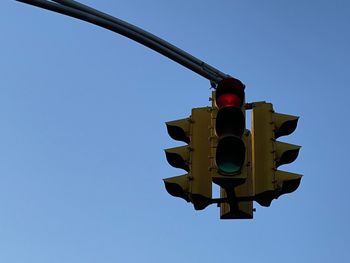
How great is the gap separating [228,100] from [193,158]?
0.51m

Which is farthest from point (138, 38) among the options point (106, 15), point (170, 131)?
point (170, 131)

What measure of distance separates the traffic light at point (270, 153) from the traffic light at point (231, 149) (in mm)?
87

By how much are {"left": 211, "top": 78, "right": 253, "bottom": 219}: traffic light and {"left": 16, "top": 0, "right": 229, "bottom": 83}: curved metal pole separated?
47 cm

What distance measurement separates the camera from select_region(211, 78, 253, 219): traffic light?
522 cm

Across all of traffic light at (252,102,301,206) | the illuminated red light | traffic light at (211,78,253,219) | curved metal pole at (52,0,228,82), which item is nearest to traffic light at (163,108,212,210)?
traffic light at (211,78,253,219)

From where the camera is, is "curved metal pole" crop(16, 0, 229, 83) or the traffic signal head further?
"curved metal pole" crop(16, 0, 229, 83)

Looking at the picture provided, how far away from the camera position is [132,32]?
5.91 m

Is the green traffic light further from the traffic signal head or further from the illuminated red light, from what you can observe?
the illuminated red light

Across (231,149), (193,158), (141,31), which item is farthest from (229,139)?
(141,31)

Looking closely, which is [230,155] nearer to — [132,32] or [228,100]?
[228,100]

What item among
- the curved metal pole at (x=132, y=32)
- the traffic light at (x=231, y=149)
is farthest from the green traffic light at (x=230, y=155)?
the curved metal pole at (x=132, y=32)

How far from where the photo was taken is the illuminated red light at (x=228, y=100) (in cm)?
549

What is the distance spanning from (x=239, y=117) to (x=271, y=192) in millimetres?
585

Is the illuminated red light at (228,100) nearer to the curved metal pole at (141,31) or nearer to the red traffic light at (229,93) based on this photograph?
the red traffic light at (229,93)
